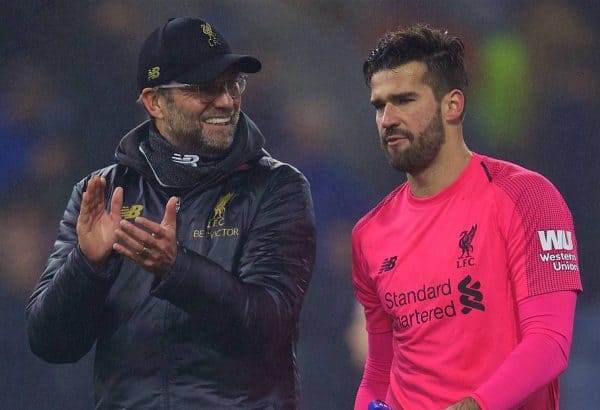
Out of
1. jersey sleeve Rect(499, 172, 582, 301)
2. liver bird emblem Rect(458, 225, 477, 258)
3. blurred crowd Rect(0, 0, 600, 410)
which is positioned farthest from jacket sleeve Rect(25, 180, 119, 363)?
blurred crowd Rect(0, 0, 600, 410)

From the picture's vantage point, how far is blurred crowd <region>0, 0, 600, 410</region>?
5.20 meters

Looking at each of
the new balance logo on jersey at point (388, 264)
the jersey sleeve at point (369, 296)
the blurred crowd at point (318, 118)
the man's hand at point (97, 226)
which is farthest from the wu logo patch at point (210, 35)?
the blurred crowd at point (318, 118)

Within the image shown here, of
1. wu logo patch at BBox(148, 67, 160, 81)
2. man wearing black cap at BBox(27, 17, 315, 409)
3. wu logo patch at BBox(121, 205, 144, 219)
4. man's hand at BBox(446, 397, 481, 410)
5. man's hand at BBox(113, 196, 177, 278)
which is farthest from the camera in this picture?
wu logo patch at BBox(148, 67, 160, 81)

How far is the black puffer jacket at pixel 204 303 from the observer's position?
2742mm

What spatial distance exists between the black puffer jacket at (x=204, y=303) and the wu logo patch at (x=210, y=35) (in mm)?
300

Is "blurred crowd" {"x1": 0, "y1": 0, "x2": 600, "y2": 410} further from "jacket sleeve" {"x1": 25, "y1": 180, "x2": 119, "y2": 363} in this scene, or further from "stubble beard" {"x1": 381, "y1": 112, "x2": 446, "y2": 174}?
"stubble beard" {"x1": 381, "y1": 112, "x2": 446, "y2": 174}

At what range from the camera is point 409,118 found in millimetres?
2861

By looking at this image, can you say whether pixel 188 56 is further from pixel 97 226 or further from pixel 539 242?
pixel 539 242

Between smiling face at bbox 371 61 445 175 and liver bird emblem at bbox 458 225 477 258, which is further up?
smiling face at bbox 371 61 445 175

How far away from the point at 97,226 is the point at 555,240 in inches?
47.7

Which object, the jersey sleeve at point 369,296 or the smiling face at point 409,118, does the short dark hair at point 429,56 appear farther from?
the jersey sleeve at point 369,296

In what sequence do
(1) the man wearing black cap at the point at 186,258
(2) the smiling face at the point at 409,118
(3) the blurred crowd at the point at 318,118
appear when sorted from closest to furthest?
(1) the man wearing black cap at the point at 186,258 < (2) the smiling face at the point at 409,118 < (3) the blurred crowd at the point at 318,118

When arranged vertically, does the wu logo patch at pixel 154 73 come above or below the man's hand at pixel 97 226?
above

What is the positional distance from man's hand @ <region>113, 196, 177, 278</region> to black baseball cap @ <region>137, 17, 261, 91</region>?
60 centimetres
